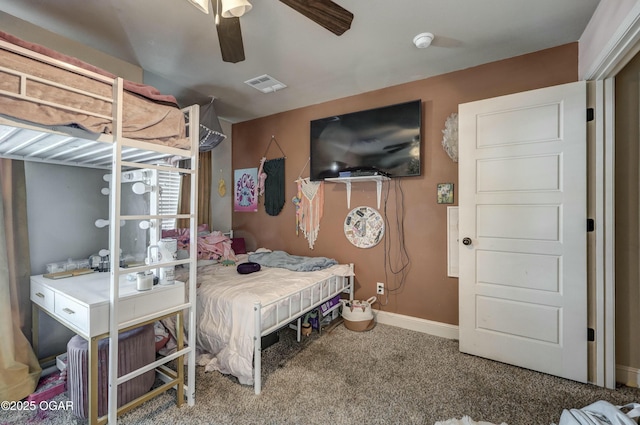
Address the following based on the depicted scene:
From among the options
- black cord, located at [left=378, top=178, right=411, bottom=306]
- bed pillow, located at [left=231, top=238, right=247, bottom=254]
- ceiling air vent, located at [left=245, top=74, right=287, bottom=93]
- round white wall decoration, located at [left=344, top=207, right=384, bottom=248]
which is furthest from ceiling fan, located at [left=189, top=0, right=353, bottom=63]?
bed pillow, located at [left=231, top=238, right=247, bottom=254]

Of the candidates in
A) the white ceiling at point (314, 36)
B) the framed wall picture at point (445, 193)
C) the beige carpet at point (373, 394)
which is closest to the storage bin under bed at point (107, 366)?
the beige carpet at point (373, 394)

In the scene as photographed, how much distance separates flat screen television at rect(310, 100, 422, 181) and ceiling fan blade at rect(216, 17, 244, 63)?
1562 mm

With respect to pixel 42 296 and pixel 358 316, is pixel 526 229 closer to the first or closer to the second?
pixel 358 316

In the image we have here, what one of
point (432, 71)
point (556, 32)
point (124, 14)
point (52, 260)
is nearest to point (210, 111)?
point (124, 14)

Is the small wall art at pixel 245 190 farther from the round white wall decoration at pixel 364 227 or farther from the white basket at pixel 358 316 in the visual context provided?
the white basket at pixel 358 316

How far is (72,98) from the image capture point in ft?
4.12

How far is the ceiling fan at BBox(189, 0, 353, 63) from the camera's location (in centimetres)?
123

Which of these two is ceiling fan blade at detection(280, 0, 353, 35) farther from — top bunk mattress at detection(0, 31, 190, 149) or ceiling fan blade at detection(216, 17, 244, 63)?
top bunk mattress at detection(0, 31, 190, 149)

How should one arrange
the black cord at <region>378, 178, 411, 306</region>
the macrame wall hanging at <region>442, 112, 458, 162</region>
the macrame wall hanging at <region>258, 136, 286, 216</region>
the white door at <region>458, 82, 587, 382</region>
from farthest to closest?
the macrame wall hanging at <region>258, 136, 286, 216</region>
the black cord at <region>378, 178, 411, 306</region>
the macrame wall hanging at <region>442, 112, 458, 162</region>
the white door at <region>458, 82, 587, 382</region>

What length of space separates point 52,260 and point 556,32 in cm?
412

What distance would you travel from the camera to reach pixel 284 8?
1.76m

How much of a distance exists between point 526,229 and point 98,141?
286 cm

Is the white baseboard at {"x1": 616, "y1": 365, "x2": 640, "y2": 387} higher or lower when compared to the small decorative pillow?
lower

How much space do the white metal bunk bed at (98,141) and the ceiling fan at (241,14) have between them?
0.48 m
